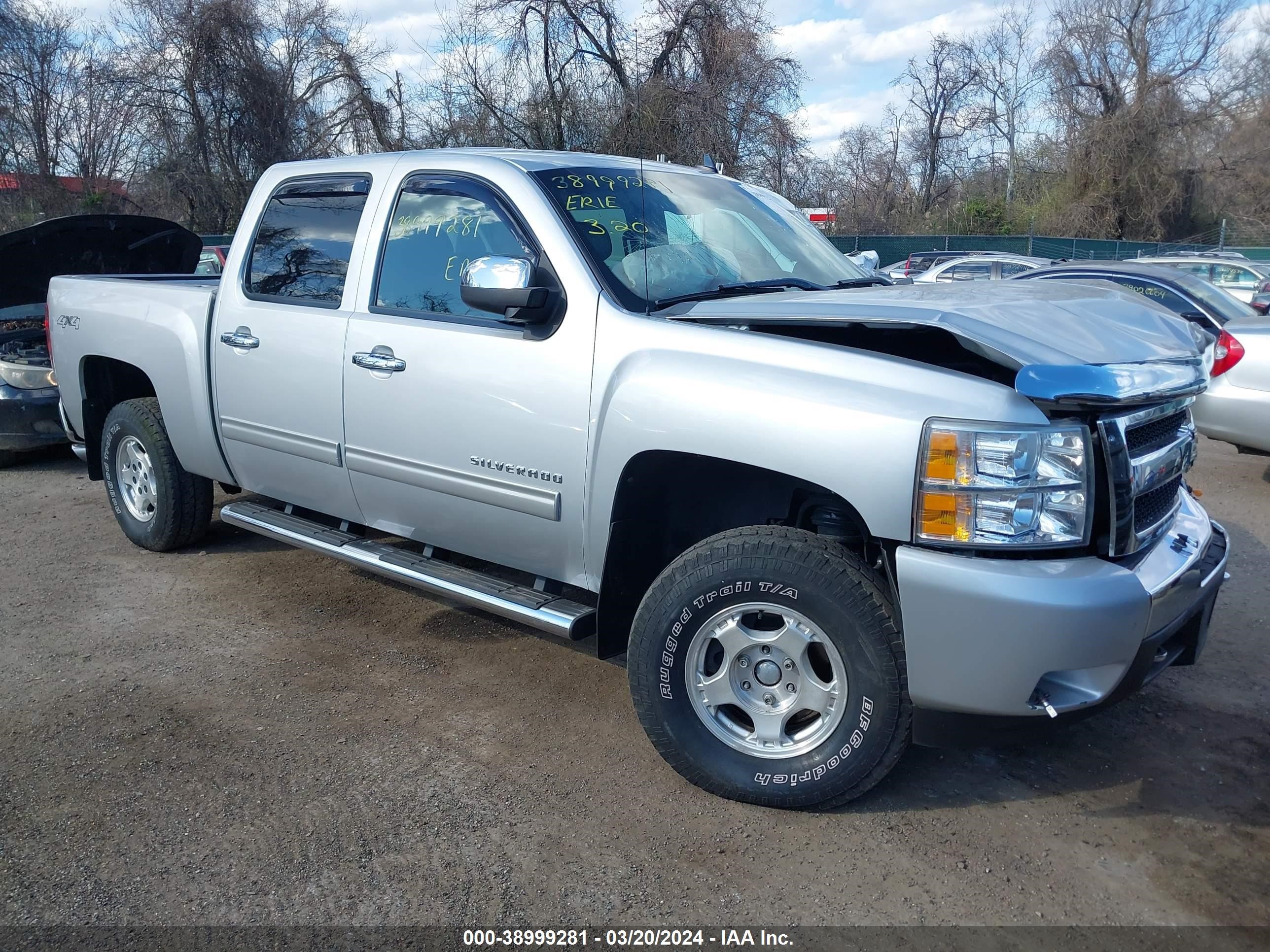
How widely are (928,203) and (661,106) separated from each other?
2617 cm

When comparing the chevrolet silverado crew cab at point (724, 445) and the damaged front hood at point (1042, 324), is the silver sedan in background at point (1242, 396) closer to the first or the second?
the chevrolet silverado crew cab at point (724, 445)

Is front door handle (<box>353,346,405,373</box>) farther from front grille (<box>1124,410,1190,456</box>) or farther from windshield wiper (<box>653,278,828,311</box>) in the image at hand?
front grille (<box>1124,410,1190,456</box>)

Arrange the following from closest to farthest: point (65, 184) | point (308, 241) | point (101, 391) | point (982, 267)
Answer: point (308, 241), point (101, 391), point (982, 267), point (65, 184)

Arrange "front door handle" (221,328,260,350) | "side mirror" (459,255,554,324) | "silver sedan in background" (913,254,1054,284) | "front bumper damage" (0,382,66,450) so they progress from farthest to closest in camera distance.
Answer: "silver sedan in background" (913,254,1054,284) < "front bumper damage" (0,382,66,450) < "front door handle" (221,328,260,350) < "side mirror" (459,255,554,324)

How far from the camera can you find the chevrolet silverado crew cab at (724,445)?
276 cm

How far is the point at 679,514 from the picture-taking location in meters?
3.65

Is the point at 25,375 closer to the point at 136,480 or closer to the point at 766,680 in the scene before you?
the point at 136,480

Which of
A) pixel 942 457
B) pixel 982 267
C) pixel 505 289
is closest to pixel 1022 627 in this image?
pixel 942 457

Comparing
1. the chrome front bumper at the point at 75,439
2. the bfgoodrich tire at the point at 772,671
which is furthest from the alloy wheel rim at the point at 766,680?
the chrome front bumper at the point at 75,439

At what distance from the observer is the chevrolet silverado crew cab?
2.76 metres

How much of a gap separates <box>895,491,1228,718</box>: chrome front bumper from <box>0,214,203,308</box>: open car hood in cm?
633

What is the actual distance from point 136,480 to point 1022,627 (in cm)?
492


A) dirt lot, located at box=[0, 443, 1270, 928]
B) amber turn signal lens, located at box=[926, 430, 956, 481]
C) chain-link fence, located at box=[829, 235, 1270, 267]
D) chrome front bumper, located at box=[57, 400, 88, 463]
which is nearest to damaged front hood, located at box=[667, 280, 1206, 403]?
amber turn signal lens, located at box=[926, 430, 956, 481]

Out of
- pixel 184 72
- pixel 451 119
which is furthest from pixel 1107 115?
pixel 184 72
